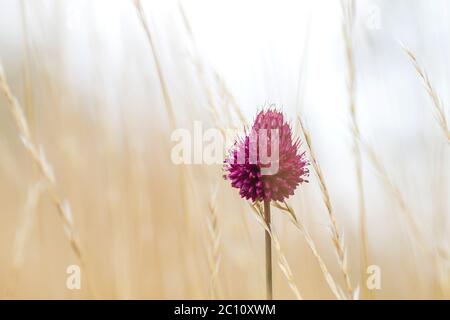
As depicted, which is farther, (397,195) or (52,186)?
(397,195)

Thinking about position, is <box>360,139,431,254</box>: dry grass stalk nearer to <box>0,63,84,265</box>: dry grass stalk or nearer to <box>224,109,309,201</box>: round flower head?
<box>224,109,309,201</box>: round flower head

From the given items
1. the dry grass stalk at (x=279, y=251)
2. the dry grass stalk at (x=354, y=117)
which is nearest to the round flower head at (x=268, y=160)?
the dry grass stalk at (x=279, y=251)

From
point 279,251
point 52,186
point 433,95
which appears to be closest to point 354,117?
point 433,95

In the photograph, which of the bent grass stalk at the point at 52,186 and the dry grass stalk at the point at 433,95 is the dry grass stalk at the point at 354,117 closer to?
the dry grass stalk at the point at 433,95

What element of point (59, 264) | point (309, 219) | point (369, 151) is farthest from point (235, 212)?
point (59, 264)

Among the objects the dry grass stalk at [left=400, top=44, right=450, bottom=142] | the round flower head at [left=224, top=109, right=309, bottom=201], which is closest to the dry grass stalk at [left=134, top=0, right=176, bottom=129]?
the round flower head at [left=224, top=109, right=309, bottom=201]

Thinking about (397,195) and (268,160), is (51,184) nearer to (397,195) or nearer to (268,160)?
(268,160)
